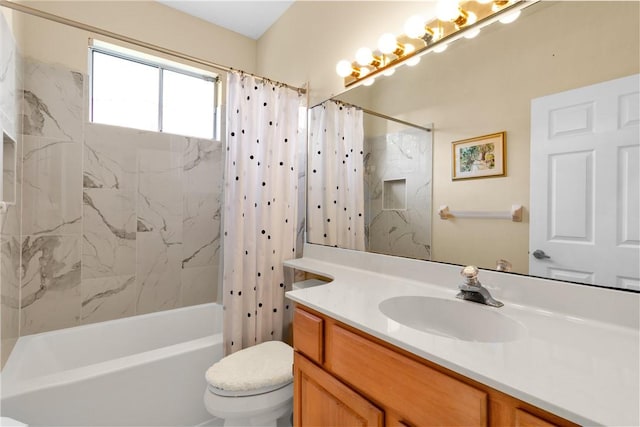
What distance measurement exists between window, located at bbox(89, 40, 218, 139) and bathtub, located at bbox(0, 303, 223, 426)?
156cm

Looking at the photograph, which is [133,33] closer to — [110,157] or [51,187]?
[110,157]

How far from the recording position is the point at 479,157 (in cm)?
111

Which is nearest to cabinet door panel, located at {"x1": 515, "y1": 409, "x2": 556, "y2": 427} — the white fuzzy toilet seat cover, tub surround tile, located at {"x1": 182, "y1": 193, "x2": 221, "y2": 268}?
the white fuzzy toilet seat cover

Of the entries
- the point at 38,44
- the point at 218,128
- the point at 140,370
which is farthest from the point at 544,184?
the point at 38,44

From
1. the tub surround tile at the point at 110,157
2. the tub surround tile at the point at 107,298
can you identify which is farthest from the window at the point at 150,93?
the tub surround tile at the point at 107,298

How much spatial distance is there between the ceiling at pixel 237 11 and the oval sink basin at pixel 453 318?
2.34 meters

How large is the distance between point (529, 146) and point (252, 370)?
1481mm

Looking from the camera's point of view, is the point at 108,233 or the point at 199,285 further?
the point at 199,285

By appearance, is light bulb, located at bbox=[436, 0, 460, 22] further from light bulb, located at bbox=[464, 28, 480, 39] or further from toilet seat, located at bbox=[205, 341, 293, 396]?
toilet seat, located at bbox=[205, 341, 293, 396]

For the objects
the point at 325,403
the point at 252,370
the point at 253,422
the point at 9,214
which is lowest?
the point at 253,422

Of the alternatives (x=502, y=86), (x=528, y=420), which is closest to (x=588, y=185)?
(x=502, y=86)

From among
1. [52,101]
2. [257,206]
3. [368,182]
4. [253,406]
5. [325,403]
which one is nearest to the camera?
[325,403]

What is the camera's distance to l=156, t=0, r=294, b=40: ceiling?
2.20 m

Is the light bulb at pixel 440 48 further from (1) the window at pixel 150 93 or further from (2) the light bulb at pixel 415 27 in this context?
(1) the window at pixel 150 93
